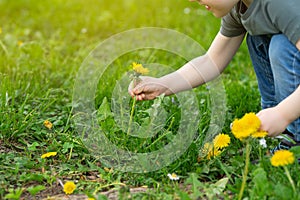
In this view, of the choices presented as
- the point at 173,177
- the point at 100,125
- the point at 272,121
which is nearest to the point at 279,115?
the point at 272,121

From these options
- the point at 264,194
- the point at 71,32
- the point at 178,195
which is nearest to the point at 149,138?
the point at 178,195

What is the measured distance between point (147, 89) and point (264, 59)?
1.47 ft

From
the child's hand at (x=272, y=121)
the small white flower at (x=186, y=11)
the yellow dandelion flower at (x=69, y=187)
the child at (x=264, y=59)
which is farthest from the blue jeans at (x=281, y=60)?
the small white flower at (x=186, y=11)

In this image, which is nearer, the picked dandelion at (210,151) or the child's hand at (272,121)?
the child's hand at (272,121)

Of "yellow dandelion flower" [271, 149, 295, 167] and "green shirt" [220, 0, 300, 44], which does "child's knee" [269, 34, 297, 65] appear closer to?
"green shirt" [220, 0, 300, 44]

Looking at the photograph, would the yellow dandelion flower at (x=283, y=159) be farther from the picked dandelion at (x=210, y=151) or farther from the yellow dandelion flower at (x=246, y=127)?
the picked dandelion at (x=210, y=151)

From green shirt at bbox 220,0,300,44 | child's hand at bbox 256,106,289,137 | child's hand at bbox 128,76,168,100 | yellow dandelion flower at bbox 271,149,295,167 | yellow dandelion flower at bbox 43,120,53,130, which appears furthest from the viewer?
yellow dandelion flower at bbox 43,120,53,130

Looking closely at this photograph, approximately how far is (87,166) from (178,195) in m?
0.46

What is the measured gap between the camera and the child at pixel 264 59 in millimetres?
1686

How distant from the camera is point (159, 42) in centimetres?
350

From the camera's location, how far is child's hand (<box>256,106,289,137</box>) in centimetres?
164

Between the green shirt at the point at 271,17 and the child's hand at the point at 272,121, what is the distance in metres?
0.27

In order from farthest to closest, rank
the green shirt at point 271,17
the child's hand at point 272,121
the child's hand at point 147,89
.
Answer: the child's hand at point 147,89 < the green shirt at point 271,17 < the child's hand at point 272,121

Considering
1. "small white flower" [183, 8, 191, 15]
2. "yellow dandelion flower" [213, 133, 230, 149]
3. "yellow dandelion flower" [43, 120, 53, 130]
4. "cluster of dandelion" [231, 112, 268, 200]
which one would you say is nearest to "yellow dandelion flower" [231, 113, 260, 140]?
"cluster of dandelion" [231, 112, 268, 200]
